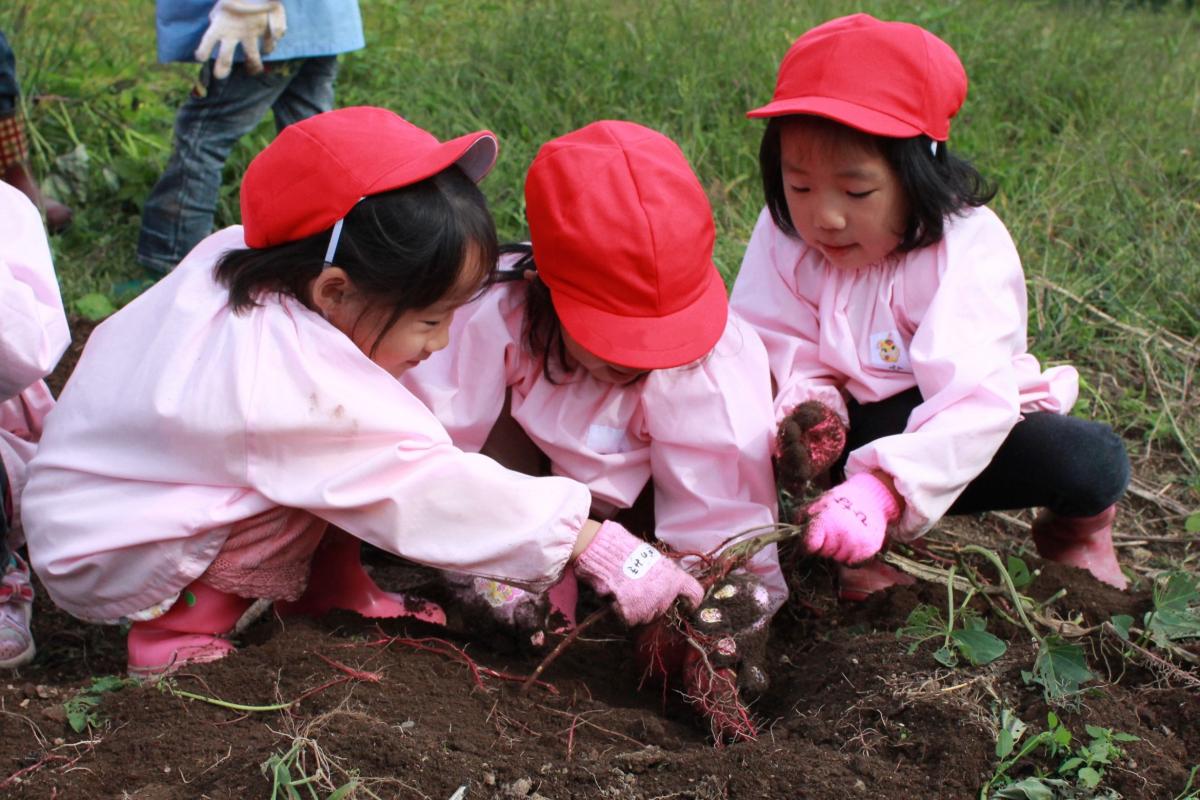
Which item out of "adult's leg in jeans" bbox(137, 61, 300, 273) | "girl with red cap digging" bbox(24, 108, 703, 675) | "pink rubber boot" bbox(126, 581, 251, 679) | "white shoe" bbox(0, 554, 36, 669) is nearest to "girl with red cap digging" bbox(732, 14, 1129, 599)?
"girl with red cap digging" bbox(24, 108, 703, 675)

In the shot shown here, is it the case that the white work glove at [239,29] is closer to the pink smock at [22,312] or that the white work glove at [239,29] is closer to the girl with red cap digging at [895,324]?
the pink smock at [22,312]

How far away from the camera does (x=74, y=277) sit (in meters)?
3.98

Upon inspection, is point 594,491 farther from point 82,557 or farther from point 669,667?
point 82,557

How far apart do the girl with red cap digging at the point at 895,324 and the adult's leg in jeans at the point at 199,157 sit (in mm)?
1909

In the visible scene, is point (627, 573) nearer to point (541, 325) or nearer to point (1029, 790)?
point (541, 325)

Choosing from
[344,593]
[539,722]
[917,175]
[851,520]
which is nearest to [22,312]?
[344,593]

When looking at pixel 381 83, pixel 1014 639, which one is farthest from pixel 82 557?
pixel 381 83

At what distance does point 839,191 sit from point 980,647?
90cm

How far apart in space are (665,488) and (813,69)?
2.92 feet

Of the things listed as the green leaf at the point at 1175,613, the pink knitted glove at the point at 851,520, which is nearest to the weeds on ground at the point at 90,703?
the pink knitted glove at the point at 851,520

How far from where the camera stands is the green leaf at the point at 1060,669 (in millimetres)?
1973

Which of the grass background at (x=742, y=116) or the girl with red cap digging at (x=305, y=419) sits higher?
the girl with red cap digging at (x=305, y=419)

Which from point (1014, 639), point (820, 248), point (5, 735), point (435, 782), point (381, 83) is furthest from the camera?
point (381, 83)

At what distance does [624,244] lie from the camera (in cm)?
211
